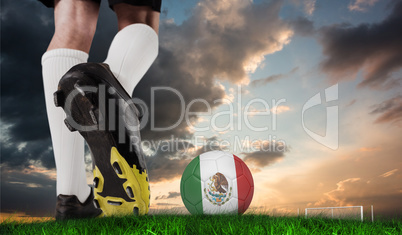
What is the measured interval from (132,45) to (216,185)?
6.27ft

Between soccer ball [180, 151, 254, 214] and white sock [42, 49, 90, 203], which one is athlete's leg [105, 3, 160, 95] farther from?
soccer ball [180, 151, 254, 214]

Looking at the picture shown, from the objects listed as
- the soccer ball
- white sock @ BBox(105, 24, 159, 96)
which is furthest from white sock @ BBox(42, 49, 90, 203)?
the soccer ball

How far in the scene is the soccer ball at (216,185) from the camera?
3535 mm

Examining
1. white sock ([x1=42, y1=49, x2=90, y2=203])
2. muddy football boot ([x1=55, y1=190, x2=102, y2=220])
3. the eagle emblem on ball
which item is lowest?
muddy football boot ([x1=55, y1=190, x2=102, y2=220])

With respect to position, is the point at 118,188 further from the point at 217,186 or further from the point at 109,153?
the point at 217,186

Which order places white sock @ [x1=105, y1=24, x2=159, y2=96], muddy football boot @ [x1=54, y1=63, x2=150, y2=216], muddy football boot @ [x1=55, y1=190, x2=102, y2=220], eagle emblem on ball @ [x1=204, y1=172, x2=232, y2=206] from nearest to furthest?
muddy football boot @ [x1=54, y1=63, x2=150, y2=216]
white sock @ [x1=105, y1=24, x2=159, y2=96]
muddy football boot @ [x1=55, y1=190, x2=102, y2=220]
eagle emblem on ball @ [x1=204, y1=172, x2=232, y2=206]

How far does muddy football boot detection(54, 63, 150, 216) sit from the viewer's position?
202cm

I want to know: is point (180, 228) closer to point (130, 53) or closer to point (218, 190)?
point (130, 53)

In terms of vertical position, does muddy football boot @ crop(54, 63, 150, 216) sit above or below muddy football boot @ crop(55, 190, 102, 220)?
above

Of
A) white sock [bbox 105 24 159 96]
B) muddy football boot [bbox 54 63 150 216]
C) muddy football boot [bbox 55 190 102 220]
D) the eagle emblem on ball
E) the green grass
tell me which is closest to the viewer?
the green grass

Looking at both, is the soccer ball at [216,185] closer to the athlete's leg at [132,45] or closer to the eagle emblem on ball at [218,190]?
the eagle emblem on ball at [218,190]

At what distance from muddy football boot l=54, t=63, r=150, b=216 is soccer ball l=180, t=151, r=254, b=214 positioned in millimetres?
1470

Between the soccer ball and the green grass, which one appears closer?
the green grass

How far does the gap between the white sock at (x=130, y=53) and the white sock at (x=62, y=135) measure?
38cm
